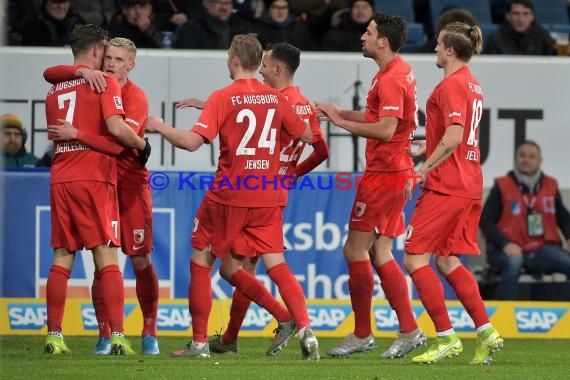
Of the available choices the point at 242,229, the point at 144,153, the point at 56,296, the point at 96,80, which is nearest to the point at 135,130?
Result: the point at 144,153

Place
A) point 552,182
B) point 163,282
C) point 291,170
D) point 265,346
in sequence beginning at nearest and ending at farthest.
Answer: point 291,170 → point 265,346 → point 163,282 → point 552,182

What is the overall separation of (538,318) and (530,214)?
1115mm

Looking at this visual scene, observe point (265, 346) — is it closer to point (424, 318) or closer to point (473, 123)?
point (424, 318)

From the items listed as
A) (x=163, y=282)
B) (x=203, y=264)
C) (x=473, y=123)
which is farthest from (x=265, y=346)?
(x=473, y=123)

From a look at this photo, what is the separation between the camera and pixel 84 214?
959cm

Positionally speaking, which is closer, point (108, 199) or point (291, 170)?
point (108, 199)

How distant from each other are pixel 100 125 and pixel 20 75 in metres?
3.68

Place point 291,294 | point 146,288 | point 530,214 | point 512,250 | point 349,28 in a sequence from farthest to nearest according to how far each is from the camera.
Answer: point 349,28 < point 530,214 < point 512,250 < point 146,288 < point 291,294

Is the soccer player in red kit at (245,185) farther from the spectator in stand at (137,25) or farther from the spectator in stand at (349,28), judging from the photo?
the spectator in stand at (349,28)

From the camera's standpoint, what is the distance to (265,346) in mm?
11523

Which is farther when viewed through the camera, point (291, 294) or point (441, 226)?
point (441, 226)

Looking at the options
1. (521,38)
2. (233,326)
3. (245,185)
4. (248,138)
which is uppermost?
(521,38)

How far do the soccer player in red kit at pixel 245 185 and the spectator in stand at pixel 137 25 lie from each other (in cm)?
453

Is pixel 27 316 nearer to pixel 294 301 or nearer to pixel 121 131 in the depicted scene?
pixel 121 131
